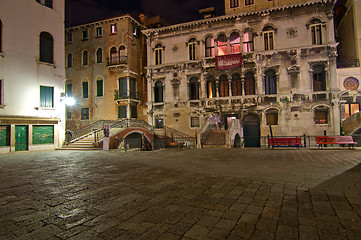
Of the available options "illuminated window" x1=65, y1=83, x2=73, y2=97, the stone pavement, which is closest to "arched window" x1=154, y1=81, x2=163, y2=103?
"illuminated window" x1=65, y1=83, x2=73, y2=97

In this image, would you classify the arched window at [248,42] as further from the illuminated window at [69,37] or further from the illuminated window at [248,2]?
the illuminated window at [69,37]

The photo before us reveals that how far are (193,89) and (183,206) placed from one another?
74.0ft

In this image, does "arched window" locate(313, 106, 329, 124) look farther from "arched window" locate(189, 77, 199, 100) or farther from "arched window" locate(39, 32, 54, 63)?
"arched window" locate(39, 32, 54, 63)

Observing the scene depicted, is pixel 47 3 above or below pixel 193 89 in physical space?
above

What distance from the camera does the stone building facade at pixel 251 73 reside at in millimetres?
21469

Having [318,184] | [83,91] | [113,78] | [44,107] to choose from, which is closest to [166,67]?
[113,78]

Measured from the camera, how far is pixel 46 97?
58.8ft

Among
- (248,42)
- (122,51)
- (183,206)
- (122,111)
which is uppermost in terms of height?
(122,51)

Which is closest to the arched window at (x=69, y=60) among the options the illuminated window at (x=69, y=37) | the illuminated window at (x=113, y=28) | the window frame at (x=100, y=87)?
the illuminated window at (x=69, y=37)

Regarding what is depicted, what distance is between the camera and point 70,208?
13.9ft

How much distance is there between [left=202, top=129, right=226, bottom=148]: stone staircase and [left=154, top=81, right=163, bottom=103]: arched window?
9308 mm

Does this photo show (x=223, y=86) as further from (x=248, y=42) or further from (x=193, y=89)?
(x=248, y=42)

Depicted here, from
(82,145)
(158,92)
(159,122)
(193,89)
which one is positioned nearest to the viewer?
(82,145)

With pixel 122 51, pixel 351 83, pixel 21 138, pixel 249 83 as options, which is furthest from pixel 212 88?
pixel 21 138
